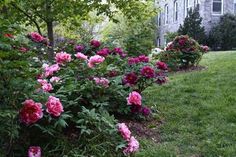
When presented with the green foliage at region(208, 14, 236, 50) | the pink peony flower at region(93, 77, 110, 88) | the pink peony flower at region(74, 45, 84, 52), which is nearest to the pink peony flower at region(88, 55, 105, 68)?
the pink peony flower at region(93, 77, 110, 88)

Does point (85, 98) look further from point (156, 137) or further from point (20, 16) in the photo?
point (20, 16)

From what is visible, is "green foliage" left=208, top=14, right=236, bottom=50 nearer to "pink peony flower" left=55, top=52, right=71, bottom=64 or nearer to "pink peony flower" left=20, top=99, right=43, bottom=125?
"pink peony flower" left=55, top=52, right=71, bottom=64

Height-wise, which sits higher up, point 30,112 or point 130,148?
point 30,112

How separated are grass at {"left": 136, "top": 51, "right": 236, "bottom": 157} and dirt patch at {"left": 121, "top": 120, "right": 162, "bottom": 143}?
79 mm

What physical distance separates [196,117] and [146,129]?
1.01 metres

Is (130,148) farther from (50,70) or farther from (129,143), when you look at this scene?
(50,70)

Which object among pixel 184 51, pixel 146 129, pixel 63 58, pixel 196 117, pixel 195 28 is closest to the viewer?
pixel 63 58

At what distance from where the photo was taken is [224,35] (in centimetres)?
2452

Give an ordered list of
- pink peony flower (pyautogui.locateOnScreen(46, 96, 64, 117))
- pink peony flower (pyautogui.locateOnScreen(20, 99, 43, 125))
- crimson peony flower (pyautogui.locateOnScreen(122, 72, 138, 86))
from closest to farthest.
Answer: pink peony flower (pyautogui.locateOnScreen(20, 99, 43, 125)) < pink peony flower (pyautogui.locateOnScreen(46, 96, 64, 117)) < crimson peony flower (pyautogui.locateOnScreen(122, 72, 138, 86))

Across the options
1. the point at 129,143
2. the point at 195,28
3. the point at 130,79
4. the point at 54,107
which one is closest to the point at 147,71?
the point at 130,79

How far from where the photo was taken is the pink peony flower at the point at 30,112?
11.3 ft

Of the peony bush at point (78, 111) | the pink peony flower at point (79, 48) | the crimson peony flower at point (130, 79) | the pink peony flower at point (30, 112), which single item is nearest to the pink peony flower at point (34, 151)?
the peony bush at point (78, 111)

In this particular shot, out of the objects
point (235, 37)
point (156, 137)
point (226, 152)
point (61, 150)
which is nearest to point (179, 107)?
point (156, 137)

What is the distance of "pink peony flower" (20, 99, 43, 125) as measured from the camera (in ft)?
11.3
